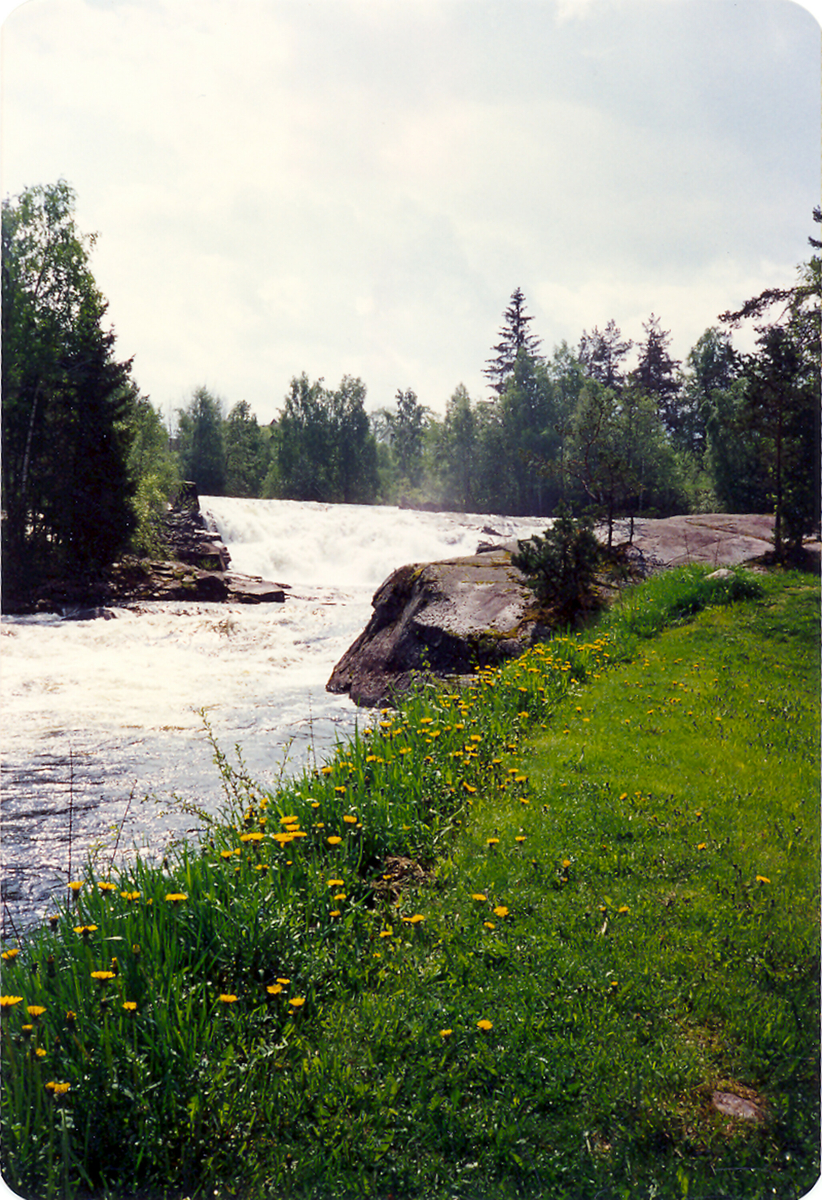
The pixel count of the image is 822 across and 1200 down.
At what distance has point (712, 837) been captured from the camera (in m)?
3.52

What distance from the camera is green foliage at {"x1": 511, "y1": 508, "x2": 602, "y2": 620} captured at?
8914 millimetres

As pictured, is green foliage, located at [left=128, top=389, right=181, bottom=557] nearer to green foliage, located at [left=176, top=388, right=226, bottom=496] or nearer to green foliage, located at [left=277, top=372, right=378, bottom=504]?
green foliage, located at [left=176, top=388, right=226, bottom=496]

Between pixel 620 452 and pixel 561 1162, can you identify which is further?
pixel 620 452

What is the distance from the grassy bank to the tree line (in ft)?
9.54

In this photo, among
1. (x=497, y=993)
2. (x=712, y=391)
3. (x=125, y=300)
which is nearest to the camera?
(x=497, y=993)

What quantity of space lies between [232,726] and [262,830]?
161 inches

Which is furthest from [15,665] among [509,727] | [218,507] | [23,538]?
[218,507]

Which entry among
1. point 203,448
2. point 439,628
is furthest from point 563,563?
point 203,448

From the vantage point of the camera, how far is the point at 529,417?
37.7 feet

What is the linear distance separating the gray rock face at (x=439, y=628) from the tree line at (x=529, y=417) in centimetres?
158

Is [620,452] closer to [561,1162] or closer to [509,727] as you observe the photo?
[509,727]

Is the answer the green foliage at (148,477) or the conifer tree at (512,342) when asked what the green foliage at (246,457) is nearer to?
the green foliage at (148,477)

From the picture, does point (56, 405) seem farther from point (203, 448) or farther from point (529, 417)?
point (203, 448)

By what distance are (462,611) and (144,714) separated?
3.82 metres
